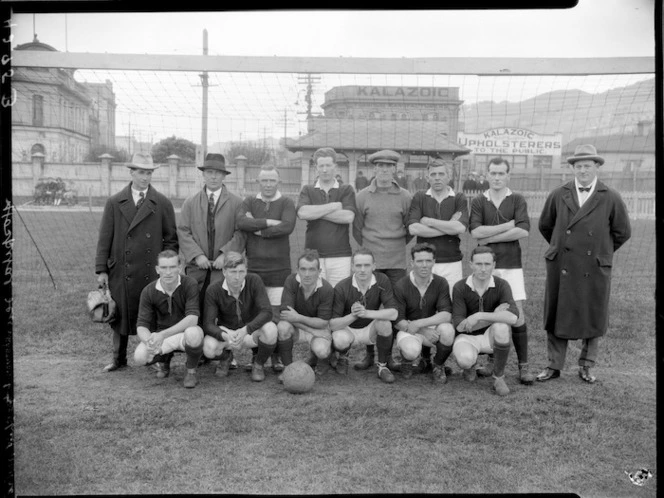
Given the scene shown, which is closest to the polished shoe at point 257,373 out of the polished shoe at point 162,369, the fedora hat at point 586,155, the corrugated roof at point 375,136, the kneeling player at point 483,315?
the polished shoe at point 162,369

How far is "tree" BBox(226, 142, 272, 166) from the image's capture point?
7.39m

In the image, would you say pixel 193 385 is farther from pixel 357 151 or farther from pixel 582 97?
pixel 582 97

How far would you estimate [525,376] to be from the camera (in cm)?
505

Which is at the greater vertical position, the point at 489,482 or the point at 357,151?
the point at 357,151

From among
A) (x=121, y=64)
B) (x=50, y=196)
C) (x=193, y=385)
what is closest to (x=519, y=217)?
(x=193, y=385)

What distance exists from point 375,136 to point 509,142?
12.5 feet

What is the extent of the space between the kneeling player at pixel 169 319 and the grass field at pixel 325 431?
230 millimetres

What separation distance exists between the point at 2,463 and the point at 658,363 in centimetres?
291

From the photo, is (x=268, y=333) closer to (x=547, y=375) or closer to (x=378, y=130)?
(x=547, y=375)

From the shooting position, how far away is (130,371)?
17.7ft

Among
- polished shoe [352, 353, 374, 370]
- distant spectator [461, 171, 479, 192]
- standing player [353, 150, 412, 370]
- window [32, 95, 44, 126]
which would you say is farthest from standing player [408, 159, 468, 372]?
window [32, 95, 44, 126]

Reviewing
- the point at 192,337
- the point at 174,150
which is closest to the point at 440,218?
the point at 192,337

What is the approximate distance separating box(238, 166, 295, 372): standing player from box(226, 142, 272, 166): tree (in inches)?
77.8

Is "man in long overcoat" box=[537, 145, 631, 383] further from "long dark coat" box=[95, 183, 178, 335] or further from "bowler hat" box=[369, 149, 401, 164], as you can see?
"long dark coat" box=[95, 183, 178, 335]
